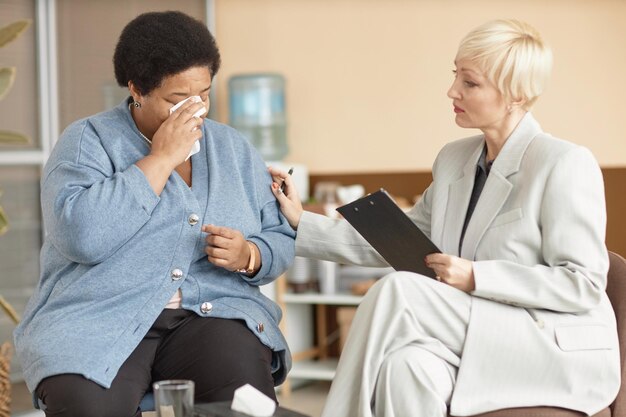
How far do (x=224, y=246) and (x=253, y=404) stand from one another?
1.91 feet

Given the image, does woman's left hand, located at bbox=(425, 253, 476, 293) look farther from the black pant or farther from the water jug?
the water jug

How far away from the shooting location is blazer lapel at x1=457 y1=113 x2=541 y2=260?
2094mm

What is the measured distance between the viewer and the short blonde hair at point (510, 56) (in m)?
2.12

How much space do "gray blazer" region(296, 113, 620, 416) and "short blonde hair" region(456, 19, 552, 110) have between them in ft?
0.47

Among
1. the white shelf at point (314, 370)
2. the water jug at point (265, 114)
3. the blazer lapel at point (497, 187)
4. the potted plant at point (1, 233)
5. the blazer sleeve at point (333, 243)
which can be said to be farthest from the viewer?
the water jug at point (265, 114)

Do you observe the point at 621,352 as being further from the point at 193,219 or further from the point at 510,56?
the point at 193,219

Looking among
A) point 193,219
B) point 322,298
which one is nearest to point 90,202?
point 193,219

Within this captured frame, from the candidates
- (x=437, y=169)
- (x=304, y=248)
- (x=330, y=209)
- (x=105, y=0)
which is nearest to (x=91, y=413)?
(x=304, y=248)

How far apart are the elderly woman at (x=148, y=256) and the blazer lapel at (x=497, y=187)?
47 centimetres

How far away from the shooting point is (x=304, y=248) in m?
2.44

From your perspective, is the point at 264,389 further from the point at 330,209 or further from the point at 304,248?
the point at 330,209

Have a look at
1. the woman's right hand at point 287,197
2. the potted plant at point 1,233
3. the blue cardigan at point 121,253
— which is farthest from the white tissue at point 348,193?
the blue cardigan at point 121,253

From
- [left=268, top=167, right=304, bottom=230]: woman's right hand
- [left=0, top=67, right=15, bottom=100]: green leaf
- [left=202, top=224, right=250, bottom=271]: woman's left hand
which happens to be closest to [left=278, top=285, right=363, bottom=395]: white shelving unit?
[left=0, top=67, right=15, bottom=100]: green leaf

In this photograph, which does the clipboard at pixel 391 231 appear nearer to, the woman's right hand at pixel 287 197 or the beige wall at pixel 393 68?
the woman's right hand at pixel 287 197
